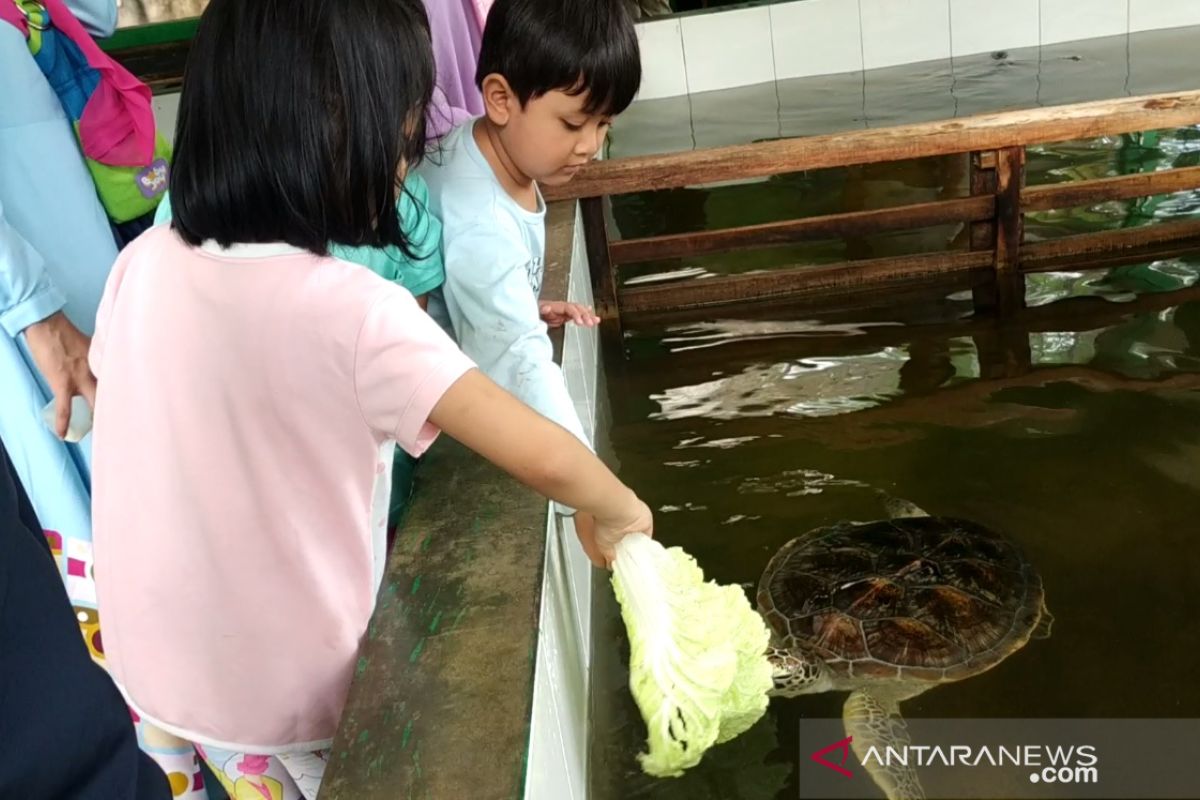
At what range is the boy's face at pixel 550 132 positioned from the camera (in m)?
1.79

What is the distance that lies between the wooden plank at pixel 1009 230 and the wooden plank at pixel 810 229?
0.22ft

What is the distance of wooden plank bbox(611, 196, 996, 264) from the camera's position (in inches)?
159

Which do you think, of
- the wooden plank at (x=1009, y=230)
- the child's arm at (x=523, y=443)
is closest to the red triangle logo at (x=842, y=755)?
the child's arm at (x=523, y=443)

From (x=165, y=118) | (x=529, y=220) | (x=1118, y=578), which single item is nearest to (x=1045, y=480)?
(x=1118, y=578)

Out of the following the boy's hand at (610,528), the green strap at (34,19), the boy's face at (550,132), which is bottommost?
the boy's hand at (610,528)

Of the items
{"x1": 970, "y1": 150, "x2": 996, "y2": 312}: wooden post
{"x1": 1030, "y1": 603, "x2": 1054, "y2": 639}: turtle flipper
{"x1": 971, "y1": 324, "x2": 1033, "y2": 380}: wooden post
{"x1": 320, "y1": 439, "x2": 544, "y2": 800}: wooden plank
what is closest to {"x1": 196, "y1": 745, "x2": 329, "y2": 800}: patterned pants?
{"x1": 320, "y1": 439, "x2": 544, "y2": 800}: wooden plank

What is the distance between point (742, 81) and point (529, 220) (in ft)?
20.4

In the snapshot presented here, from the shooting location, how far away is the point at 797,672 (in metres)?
2.23

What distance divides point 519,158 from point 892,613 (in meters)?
1.30

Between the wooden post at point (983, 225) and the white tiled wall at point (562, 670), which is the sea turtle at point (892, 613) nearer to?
the white tiled wall at point (562, 670)

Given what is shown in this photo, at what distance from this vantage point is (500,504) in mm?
1614

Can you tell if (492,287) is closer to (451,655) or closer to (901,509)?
(451,655)

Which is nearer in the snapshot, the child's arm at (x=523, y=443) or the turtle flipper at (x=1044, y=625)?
the child's arm at (x=523, y=443)

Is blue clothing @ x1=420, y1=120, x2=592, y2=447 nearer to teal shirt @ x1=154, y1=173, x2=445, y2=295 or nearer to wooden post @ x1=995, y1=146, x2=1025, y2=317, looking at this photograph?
Result: teal shirt @ x1=154, y1=173, x2=445, y2=295
